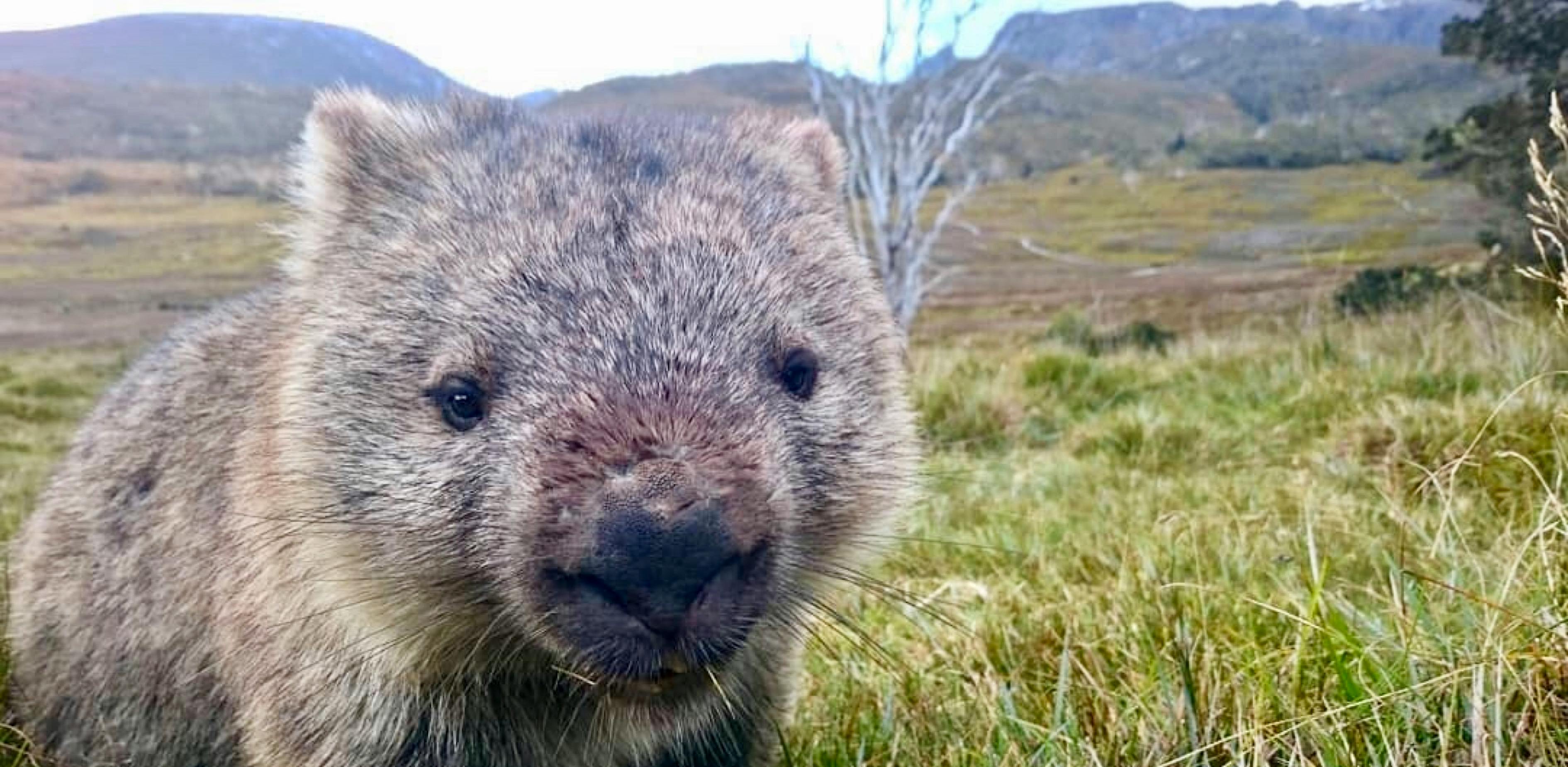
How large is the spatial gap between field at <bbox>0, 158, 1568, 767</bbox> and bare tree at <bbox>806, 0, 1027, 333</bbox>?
419 centimetres

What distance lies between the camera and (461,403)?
2164 mm

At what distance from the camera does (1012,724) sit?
2680mm

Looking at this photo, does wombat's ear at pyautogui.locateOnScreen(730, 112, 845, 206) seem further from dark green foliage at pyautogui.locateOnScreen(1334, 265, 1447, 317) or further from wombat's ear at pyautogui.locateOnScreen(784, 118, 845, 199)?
dark green foliage at pyautogui.locateOnScreen(1334, 265, 1447, 317)

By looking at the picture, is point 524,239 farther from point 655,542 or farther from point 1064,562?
point 1064,562

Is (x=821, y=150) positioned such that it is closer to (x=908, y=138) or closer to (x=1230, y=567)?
(x=1230, y=567)

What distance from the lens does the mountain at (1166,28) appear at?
59.7ft

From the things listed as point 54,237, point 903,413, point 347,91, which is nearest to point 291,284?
point 347,91

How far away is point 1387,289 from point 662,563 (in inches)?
411

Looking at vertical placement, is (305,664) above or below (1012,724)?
above

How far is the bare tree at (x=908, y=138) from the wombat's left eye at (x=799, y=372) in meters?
13.8

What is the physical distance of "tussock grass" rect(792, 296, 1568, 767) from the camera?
2.20 metres

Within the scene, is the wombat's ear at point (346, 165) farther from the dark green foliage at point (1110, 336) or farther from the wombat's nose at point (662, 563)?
the dark green foliage at point (1110, 336)

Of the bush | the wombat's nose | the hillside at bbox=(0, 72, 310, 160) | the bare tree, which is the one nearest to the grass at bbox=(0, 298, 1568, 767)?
the wombat's nose

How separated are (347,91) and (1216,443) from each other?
4711 millimetres
